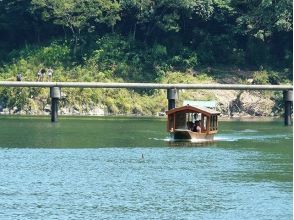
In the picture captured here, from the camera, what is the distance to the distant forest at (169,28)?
132 m

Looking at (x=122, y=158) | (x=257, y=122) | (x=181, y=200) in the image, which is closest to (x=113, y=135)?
(x=122, y=158)

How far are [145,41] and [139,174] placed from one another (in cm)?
6435

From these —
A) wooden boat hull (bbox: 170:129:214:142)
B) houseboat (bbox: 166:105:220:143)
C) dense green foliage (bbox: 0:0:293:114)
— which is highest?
dense green foliage (bbox: 0:0:293:114)

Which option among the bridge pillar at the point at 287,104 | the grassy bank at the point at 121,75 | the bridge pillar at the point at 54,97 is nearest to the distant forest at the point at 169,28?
the grassy bank at the point at 121,75

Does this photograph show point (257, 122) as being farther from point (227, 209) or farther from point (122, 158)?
point (227, 209)

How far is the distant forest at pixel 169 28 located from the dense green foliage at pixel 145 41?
0.10m

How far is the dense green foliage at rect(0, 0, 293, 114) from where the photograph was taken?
427 feet

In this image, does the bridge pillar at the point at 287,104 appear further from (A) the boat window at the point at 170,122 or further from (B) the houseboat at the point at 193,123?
(A) the boat window at the point at 170,122

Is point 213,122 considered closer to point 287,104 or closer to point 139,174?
point 287,104

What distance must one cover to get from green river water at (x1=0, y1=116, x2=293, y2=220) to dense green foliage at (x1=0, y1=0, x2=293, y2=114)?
26766mm

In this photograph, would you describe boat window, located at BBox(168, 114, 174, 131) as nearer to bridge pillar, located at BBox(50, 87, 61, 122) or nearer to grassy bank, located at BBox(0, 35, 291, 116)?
bridge pillar, located at BBox(50, 87, 61, 122)

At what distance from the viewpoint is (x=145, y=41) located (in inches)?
5325

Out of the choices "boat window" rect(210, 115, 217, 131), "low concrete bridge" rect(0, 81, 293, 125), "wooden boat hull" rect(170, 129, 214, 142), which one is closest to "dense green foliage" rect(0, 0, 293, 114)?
"low concrete bridge" rect(0, 81, 293, 125)

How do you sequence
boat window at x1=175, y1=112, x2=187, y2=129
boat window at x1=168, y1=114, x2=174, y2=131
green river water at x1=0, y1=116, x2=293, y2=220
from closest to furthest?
green river water at x1=0, y1=116, x2=293, y2=220 < boat window at x1=175, y1=112, x2=187, y2=129 < boat window at x1=168, y1=114, x2=174, y2=131
